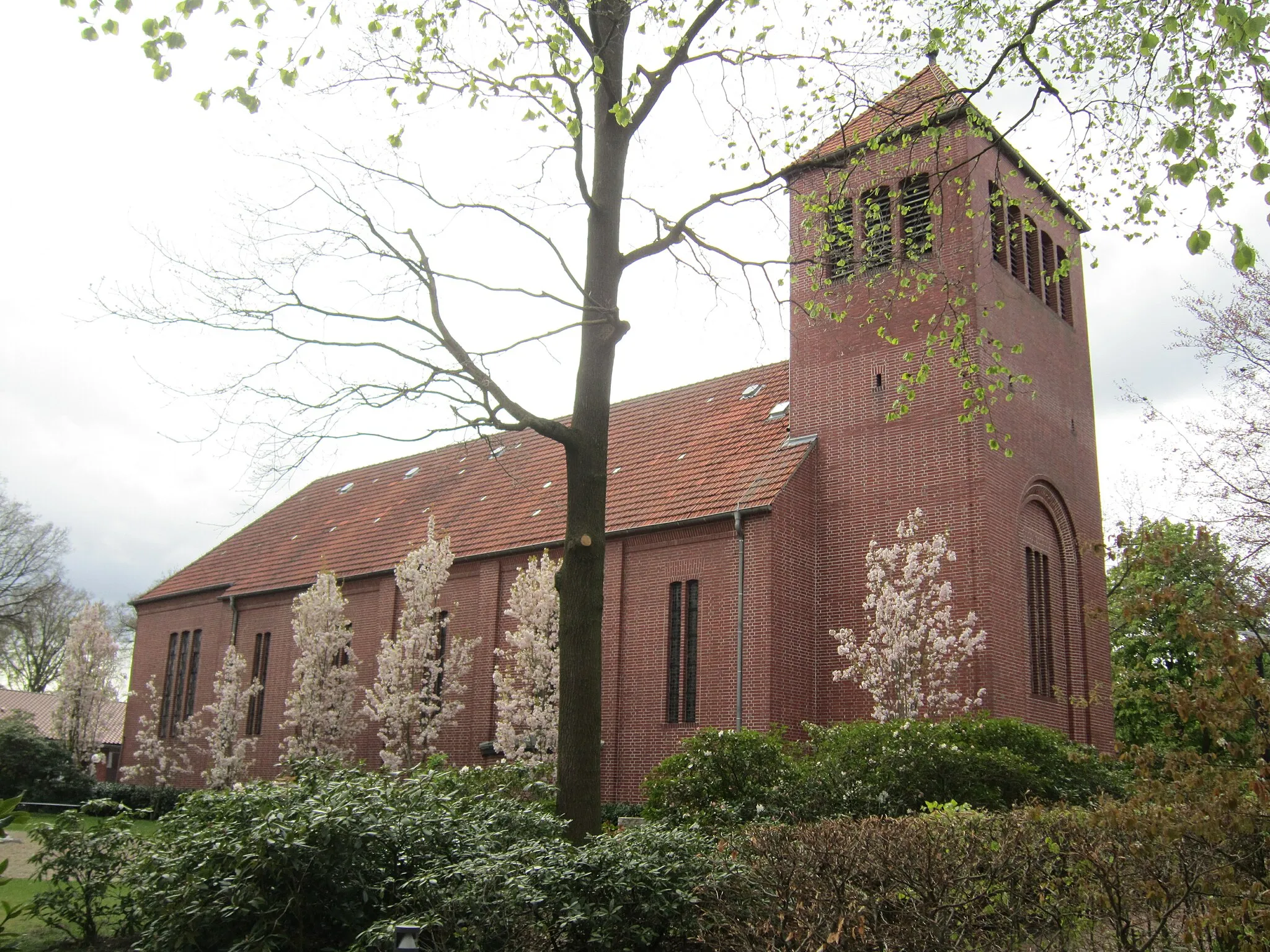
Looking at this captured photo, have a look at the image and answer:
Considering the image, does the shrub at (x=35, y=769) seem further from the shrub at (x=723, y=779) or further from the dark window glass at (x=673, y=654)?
the shrub at (x=723, y=779)

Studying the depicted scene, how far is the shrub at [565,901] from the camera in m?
6.50

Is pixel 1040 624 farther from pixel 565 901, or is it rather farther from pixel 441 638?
pixel 565 901

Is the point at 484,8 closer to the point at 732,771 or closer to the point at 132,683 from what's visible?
the point at 732,771

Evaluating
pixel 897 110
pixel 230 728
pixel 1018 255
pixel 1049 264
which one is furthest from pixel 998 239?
pixel 230 728

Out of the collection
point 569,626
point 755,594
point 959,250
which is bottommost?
point 569,626

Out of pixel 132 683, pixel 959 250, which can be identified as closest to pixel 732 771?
pixel 959 250

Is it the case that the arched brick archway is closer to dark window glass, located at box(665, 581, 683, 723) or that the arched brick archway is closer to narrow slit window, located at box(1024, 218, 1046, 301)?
narrow slit window, located at box(1024, 218, 1046, 301)

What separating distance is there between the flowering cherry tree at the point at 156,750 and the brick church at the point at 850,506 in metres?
11.9

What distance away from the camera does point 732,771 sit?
43.6ft

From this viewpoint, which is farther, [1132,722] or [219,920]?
[1132,722]

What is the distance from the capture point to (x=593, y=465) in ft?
33.9

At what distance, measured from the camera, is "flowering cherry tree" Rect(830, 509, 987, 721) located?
17.1 meters

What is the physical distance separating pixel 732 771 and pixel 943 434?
28.0ft

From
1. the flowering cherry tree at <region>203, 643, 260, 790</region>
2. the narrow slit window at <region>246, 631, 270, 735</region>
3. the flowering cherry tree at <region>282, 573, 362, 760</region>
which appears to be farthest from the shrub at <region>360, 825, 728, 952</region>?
the narrow slit window at <region>246, 631, 270, 735</region>
